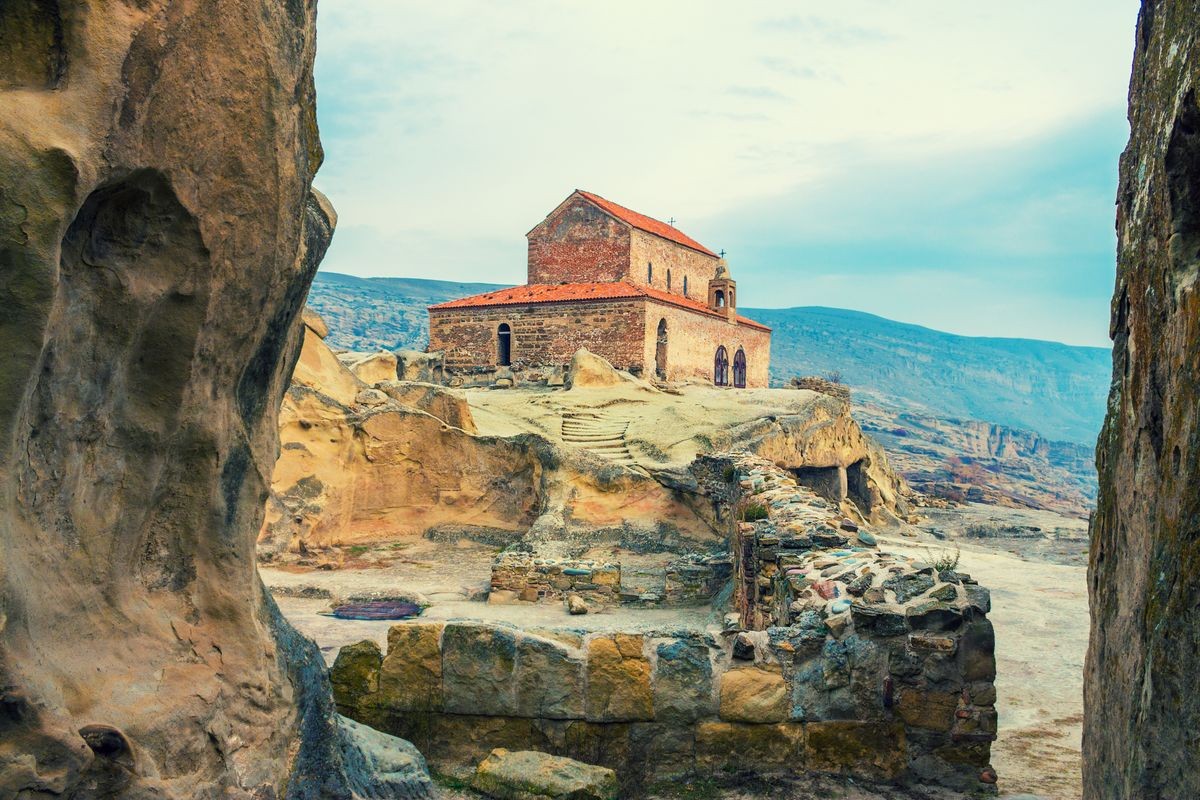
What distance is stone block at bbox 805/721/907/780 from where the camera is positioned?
477 cm

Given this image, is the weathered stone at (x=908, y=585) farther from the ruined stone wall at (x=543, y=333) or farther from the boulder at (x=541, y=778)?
the ruined stone wall at (x=543, y=333)

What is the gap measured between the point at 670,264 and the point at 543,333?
6974mm

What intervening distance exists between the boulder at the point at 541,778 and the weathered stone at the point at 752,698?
658mm

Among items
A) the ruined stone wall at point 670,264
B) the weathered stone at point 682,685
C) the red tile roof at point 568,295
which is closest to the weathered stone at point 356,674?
the weathered stone at point 682,685

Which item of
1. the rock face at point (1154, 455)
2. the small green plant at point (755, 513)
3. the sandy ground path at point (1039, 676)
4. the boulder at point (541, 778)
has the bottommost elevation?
the sandy ground path at point (1039, 676)

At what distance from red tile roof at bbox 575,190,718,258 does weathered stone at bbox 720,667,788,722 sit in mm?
32088

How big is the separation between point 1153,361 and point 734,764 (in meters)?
2.79

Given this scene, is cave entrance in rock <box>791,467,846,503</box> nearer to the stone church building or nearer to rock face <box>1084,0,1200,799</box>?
the stone church building

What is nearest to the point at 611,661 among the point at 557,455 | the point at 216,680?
the point at 216,680

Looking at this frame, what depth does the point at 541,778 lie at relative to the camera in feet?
14.4

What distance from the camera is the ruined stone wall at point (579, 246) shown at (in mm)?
36031

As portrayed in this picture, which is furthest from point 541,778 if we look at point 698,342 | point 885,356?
point 885,356

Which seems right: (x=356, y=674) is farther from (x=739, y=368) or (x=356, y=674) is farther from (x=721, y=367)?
(x=739, y=368)

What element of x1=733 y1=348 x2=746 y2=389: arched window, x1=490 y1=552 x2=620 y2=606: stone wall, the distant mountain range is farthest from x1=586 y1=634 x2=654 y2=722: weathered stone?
the distant mountain range
